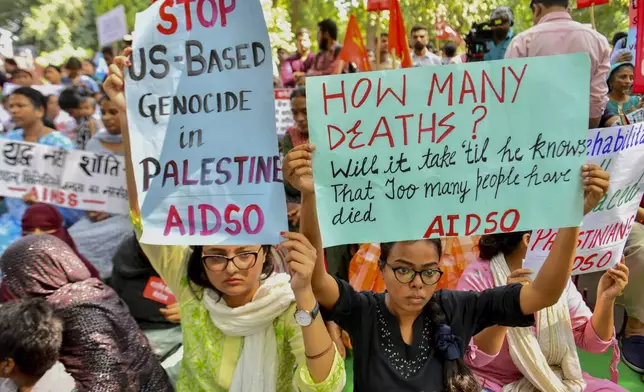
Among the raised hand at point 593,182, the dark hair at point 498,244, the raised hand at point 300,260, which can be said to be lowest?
the dark hair at point 498,244

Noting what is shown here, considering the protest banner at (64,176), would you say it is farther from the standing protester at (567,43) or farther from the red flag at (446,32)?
the red flag at (446,32)

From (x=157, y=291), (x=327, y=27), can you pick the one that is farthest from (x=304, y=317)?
(x=327, y=27)

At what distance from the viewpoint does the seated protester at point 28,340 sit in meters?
2.54

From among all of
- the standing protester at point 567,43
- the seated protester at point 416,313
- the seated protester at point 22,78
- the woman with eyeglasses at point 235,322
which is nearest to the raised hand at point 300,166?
the seated protester at point 416,313

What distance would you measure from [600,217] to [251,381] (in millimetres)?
1635

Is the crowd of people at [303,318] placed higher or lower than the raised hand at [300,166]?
lower

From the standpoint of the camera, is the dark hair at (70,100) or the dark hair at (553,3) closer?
the dark hair at (553,3)

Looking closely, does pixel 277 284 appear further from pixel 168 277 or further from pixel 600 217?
pixel 600 217

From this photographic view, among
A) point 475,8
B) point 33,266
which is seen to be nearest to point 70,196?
point 33,266

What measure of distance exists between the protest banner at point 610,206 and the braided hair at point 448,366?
2.57ft

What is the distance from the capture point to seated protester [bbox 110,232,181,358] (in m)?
3.85

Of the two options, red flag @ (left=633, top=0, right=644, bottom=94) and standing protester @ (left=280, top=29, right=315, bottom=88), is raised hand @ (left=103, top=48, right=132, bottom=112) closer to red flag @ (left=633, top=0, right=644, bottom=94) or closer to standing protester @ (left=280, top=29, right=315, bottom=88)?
red flag @ (left=633, top=0, right=644, bottom=94)

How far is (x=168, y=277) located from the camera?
2732mm

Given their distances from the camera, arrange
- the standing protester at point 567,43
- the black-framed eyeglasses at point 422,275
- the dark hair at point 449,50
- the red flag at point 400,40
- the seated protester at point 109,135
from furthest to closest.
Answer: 1. the dark hair at point 449,50
2. the red flag at point 400,40
3. the seated protester at point 109,135
4. the standing protester at point 567,43
5. the black-framed eyeglasses at point 422,275
